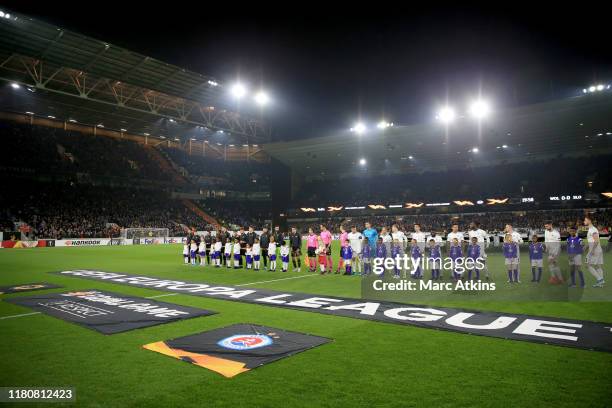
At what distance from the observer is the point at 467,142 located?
143ft

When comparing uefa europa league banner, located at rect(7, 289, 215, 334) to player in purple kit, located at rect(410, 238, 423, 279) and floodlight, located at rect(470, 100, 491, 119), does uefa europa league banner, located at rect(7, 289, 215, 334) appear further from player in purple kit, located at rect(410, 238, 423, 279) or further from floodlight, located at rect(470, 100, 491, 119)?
floodlight, located at rect(470, 100, 491, 119)

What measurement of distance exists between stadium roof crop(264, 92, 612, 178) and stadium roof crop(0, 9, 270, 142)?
1118 centimetres

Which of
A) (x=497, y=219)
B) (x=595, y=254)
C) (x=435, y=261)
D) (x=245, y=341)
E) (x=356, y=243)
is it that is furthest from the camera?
(x=497, y=219)

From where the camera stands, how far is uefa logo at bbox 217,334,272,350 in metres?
5.71

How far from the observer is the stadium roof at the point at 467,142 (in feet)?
111

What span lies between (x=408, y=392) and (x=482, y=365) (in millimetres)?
1343

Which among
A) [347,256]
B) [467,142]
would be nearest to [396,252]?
[347,256]

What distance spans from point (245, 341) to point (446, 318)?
3.75 m

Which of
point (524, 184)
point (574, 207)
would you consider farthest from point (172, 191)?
point (574, 207)

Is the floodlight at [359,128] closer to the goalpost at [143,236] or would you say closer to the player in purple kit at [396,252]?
the goalpost at [143,236]

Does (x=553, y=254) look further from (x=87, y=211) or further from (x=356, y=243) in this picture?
(x=87, y=211)

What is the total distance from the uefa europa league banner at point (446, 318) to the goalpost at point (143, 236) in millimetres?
32111

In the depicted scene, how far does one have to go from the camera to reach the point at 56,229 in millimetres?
37688

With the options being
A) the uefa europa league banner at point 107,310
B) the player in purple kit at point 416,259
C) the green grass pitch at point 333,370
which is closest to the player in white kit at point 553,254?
the player in purple kit at point 416,259
